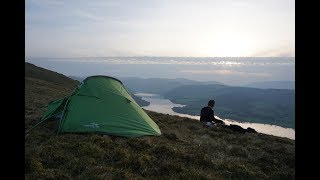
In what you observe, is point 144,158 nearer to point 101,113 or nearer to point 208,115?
point 101,113

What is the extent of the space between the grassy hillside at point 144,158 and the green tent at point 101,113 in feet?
2.17

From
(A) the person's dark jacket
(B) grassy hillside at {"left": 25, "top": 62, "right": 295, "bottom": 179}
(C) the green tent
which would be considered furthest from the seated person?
(C) the green tent

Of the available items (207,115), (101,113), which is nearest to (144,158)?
(101,113)

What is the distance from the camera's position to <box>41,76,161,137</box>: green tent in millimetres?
14508

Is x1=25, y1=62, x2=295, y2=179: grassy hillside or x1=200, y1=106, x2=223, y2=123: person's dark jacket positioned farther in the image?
x1=200, y1=106, x2=223, y2=123: person's dark jacket

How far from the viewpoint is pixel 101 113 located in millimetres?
15133

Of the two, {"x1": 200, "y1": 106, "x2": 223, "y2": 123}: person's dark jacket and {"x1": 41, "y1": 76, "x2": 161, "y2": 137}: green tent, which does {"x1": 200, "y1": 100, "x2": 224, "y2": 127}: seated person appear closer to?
{"x1": 200, "y1": 106, "x2": 223, "y2": 123}: person's dark jacket

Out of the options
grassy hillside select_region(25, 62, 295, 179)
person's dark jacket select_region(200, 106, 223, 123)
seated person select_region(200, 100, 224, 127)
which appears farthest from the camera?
person's dark jacket select_region(200, 106, 223, 123)

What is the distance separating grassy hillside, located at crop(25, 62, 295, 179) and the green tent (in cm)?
66

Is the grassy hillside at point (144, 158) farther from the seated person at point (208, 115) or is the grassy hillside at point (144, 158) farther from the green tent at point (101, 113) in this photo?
the seated person at point (208, 115)

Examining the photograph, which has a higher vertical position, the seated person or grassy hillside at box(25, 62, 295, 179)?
the seated person

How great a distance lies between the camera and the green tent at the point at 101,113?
14.5 meters
